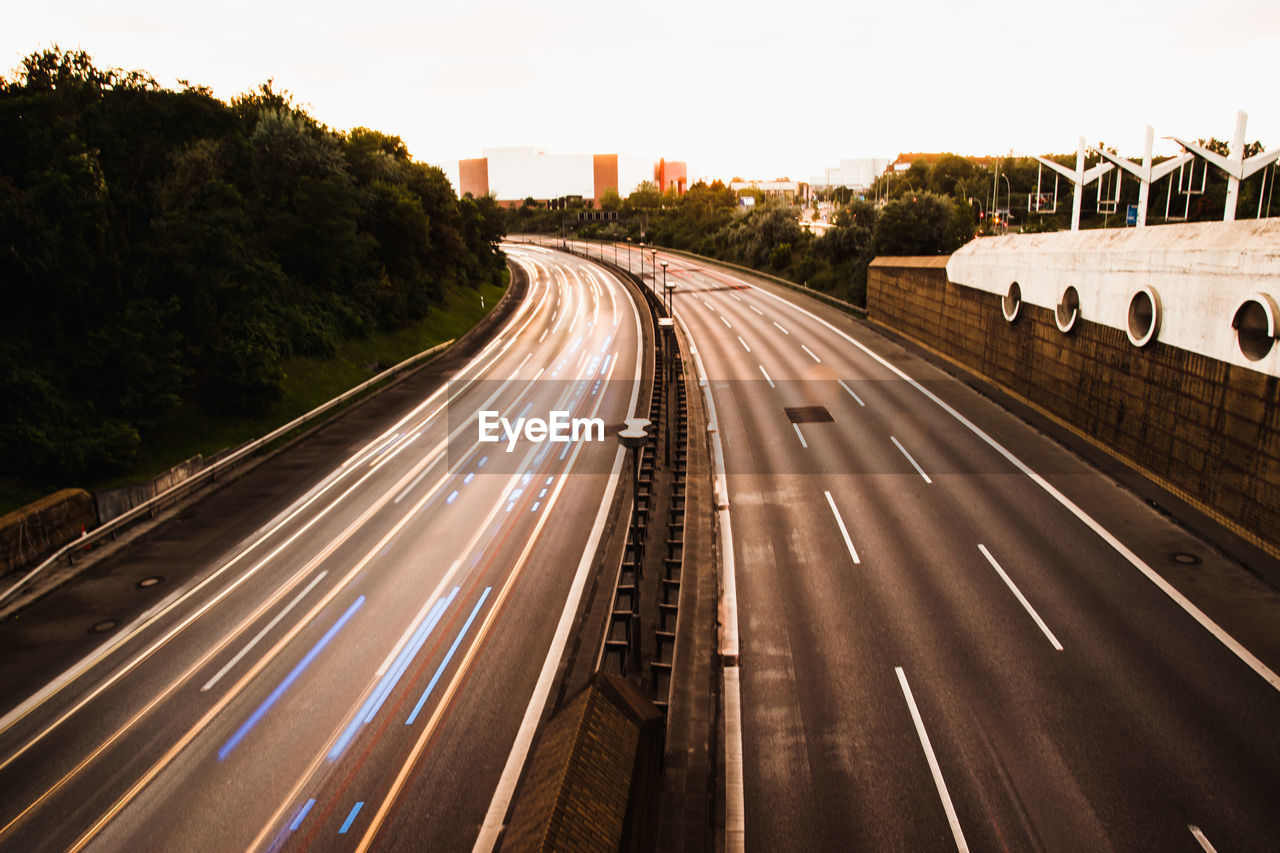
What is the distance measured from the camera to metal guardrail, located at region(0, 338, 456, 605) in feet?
56.7

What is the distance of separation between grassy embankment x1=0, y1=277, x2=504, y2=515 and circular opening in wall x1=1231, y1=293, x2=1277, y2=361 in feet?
104

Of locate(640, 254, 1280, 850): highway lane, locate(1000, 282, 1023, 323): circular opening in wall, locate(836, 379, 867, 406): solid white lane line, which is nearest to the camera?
locate(640, 254, 1280, 850): highway lane

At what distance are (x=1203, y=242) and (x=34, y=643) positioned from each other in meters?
28.8

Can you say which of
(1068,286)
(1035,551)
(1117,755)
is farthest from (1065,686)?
(1068,286)

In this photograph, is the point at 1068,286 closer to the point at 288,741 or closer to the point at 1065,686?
the point at 1065,686

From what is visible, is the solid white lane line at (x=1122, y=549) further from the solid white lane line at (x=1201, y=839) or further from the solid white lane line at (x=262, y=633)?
the solid white lane line at (x=262, y=633)

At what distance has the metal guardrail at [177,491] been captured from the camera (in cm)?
1727

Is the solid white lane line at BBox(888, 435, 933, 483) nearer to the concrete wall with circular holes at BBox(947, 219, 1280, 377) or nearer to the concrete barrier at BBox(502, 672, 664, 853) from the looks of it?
the concrete wall with circular holes at BBox(947, 219, 1280, 377)

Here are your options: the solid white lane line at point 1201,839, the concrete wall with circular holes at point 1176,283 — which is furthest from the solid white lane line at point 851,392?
the solid white lane line at point 1201,839

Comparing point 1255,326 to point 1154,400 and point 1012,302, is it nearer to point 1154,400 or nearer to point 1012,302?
point 1154,400

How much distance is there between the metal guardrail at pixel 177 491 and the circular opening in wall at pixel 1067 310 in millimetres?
29567

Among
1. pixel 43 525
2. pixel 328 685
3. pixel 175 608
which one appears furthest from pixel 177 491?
pixel 328 685

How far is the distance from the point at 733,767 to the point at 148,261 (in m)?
30.2

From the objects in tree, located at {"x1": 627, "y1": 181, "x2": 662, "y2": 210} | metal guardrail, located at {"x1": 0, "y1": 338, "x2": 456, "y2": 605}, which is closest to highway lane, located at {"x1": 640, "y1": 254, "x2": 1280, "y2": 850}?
metal guardrail, located at {"x1": 0, "y1": 338, "x2": 456, "y2": 605}
